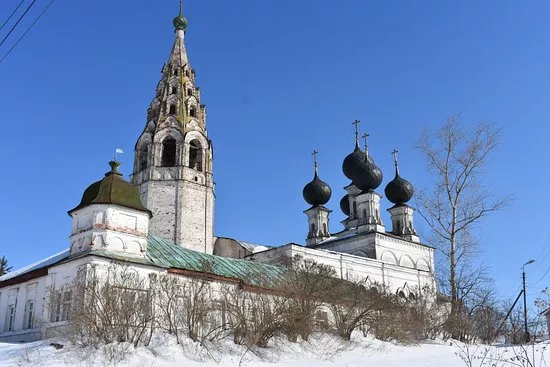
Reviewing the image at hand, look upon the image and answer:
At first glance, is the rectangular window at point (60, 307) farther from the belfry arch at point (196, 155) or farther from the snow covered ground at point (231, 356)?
the belfry arch at point (196, 155)

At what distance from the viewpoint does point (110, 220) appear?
17734mm

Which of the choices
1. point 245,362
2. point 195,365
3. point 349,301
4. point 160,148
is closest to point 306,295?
point 349,301

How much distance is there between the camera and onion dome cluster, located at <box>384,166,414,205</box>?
124 ft

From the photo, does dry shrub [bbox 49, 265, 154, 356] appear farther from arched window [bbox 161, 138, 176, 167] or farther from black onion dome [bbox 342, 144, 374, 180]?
black onion dome [bbox 342, 144, 374, 180]

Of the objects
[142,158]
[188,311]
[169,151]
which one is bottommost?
[188,311]

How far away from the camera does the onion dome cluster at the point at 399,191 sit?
37.9 meters

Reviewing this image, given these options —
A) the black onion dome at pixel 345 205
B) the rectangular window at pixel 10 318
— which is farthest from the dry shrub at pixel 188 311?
the black onion dome at pixel 345 205

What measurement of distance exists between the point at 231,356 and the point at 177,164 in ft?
54.3

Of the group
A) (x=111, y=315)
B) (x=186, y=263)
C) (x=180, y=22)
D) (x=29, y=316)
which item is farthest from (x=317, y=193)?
(x=111, y=315)

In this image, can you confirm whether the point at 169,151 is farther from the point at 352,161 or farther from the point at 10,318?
the point at 10,318

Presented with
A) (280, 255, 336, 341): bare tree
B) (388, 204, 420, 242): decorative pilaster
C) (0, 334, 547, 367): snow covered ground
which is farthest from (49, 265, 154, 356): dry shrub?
(388, 204, 420, 242): decorative pilaster

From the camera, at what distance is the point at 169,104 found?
104 feet

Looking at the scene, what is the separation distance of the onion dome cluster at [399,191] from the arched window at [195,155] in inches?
543

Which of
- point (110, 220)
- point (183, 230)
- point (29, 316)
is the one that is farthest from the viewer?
point (183, 230)
